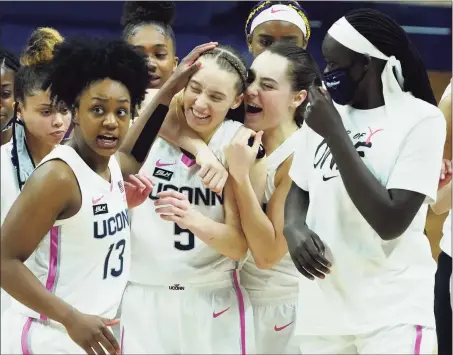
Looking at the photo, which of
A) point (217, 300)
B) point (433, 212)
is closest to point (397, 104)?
point (433, 212)

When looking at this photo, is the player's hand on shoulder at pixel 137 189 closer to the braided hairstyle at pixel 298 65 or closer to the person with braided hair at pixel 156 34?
the person with braided hair at pixel 156 34

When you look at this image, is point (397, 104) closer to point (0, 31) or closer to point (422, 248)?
point (422, 248)

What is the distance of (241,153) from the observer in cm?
187

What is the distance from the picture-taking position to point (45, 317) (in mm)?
1725

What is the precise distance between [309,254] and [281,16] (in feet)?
2.23

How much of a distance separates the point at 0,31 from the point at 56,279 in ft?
1.98

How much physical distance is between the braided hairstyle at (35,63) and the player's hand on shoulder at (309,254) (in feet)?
2.12

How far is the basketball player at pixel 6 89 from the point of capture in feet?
6.00

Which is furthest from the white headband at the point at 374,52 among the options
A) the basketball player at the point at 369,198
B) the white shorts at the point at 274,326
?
the white shorts at the point at 274,326

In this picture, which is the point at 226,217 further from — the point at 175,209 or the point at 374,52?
the point at 374,52

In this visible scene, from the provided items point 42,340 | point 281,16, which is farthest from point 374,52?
point 42,340

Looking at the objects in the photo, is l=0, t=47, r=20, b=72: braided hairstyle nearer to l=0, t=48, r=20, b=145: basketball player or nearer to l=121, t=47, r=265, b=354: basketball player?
l=0, t=48, r=20, b=145: basketball player

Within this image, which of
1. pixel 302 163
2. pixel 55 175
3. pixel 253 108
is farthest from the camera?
pixel 253 108

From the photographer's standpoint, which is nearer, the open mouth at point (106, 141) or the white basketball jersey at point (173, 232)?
the open mouth at point (106, 141)
